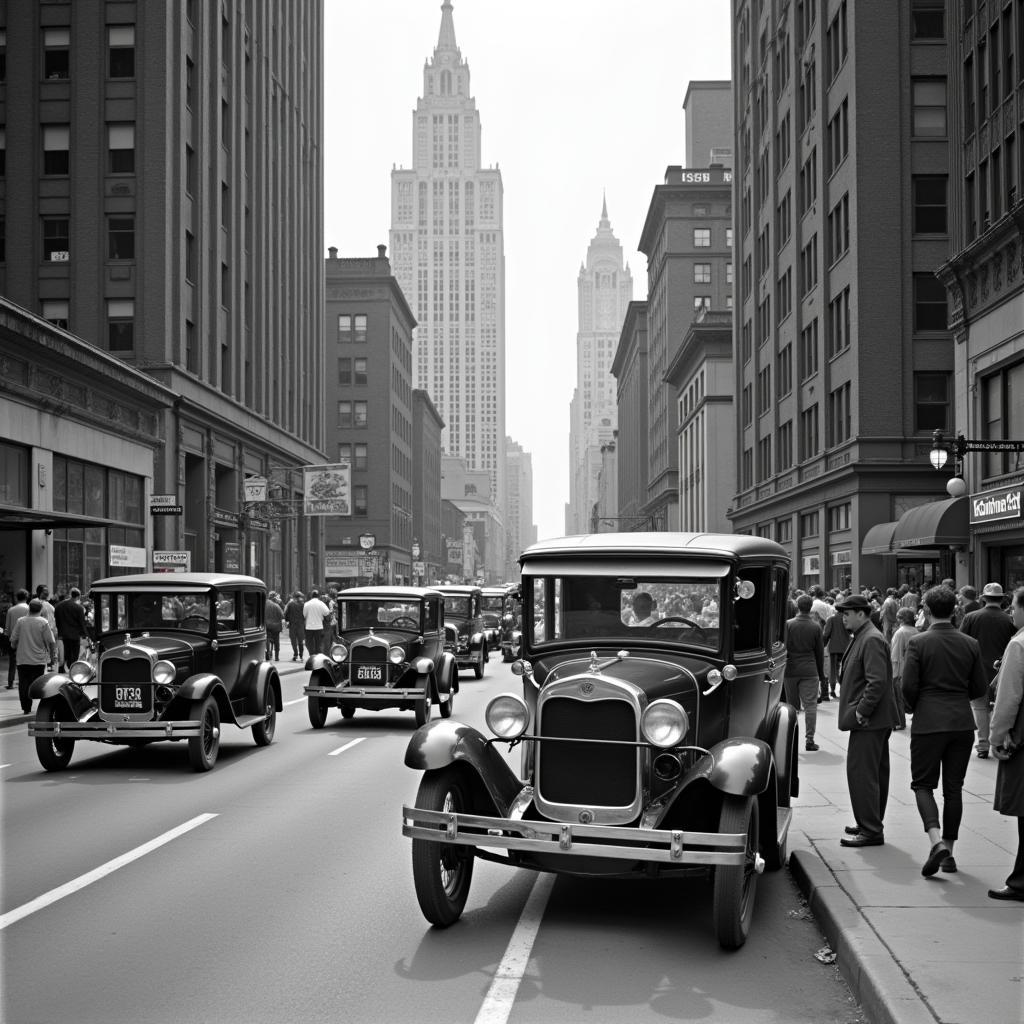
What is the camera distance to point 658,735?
6.61 m

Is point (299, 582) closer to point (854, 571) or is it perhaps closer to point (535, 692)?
point (854, 571)

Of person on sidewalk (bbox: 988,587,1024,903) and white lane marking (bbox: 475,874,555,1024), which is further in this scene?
person on sidewalk (bbox: 988,587,1024,903)

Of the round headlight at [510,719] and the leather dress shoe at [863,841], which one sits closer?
the round headlight at [510,719]

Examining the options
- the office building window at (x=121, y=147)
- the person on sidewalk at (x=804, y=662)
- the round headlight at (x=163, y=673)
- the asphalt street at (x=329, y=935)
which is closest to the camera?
the asphalt street at (x=329, y=935)

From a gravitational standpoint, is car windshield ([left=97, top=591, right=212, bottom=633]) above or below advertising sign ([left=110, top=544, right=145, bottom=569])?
below

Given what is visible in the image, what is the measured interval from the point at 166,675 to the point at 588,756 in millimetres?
7302

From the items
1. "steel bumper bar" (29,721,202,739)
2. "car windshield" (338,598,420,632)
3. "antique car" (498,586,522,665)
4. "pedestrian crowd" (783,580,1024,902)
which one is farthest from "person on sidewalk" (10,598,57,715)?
"pedestrian crowd" (783,580,1024,902)

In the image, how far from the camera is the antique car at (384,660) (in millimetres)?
16734

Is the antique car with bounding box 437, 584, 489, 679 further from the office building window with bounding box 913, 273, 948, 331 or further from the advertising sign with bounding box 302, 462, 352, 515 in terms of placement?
the advertising sign with bounding box 302, 462, 352, 515

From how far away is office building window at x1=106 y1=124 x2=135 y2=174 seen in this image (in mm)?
38594

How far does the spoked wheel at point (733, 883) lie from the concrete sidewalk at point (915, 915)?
1.77ft

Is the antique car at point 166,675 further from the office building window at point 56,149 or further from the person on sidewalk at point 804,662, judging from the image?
the office building window at point 56,149

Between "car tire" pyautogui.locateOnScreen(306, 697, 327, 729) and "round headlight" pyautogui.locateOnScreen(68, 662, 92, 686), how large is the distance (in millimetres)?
4579

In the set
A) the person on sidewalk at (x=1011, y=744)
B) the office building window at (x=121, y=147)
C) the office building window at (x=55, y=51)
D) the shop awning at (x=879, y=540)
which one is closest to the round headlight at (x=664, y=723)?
the person on sidewalk at (x=1011, y=744)
